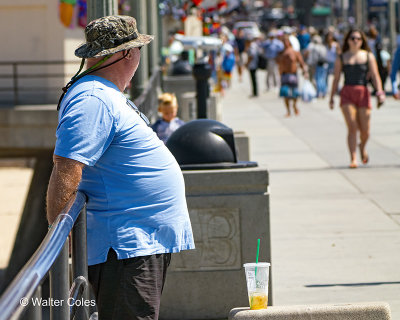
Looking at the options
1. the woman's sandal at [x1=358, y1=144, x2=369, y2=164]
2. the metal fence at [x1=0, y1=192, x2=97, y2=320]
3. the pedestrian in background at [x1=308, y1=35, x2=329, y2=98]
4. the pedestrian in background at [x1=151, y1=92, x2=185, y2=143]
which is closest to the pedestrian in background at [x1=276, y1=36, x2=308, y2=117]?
the pedestrian in background at [x1=308, y1=35, x2=329, y2=98]

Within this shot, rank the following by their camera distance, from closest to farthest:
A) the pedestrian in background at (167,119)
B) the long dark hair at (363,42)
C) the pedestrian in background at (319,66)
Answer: the pedestrian in background at (167,119) → the long dark hair at (363,42) → the pedestrian in background at (319,66)

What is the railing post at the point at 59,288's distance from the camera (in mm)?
3133

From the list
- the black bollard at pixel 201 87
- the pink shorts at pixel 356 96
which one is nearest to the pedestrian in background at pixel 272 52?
the black bollard at pixel 201 87

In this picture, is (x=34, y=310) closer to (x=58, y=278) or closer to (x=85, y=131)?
(x=58, y=278)

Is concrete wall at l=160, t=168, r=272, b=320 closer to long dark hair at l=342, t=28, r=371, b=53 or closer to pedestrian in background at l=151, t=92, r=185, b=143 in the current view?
pedestrian in background at l=151, t=92, r=185, b=143

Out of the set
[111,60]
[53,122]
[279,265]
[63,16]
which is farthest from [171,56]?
[111,60]

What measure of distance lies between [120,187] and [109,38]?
62cm

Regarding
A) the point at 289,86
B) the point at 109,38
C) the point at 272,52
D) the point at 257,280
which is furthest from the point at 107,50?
the point at 272,52

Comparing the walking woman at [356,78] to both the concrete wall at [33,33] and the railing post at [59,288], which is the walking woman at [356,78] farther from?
the concrete wall at [33,33]

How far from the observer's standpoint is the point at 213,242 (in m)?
6.23

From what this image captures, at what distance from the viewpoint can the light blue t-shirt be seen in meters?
3.71

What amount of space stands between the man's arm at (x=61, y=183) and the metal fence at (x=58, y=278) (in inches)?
2.0

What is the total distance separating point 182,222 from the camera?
3.95 m

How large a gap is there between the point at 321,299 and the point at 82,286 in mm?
2993
